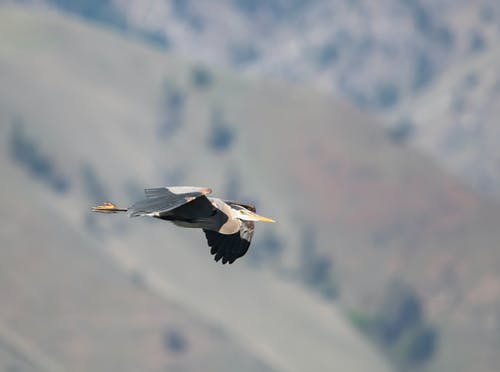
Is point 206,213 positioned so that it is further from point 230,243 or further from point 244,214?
point 230,243

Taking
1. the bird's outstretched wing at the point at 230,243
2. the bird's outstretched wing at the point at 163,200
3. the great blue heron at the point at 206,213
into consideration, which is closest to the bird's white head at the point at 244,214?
the great blue heron at the point at 206,213

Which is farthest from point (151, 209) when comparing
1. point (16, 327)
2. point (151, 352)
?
point (151, 352)

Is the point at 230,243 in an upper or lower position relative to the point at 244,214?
upper

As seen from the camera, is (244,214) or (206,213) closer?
(206,213)

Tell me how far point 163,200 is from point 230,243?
290 centimetres

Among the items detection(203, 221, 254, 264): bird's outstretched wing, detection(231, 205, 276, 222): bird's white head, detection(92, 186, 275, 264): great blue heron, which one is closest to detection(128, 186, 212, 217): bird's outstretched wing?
detection(92, 186, 275, 264): great blue heron

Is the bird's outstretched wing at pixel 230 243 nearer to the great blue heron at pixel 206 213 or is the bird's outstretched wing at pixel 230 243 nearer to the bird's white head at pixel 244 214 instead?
the great blue heron at pixel 206 213

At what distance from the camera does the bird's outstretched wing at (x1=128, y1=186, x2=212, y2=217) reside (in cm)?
2272

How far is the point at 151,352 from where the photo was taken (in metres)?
164

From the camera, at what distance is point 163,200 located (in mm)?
23250

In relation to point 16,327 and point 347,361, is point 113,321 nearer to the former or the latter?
point 16,327

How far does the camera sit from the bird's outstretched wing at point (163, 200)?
22719 mm

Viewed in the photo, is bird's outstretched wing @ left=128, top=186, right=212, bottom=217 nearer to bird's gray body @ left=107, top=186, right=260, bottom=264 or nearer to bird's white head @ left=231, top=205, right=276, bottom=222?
bird's gray body @ left=107, top=186, right=260, bottom=264

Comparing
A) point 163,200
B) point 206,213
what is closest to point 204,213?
point 206,213
